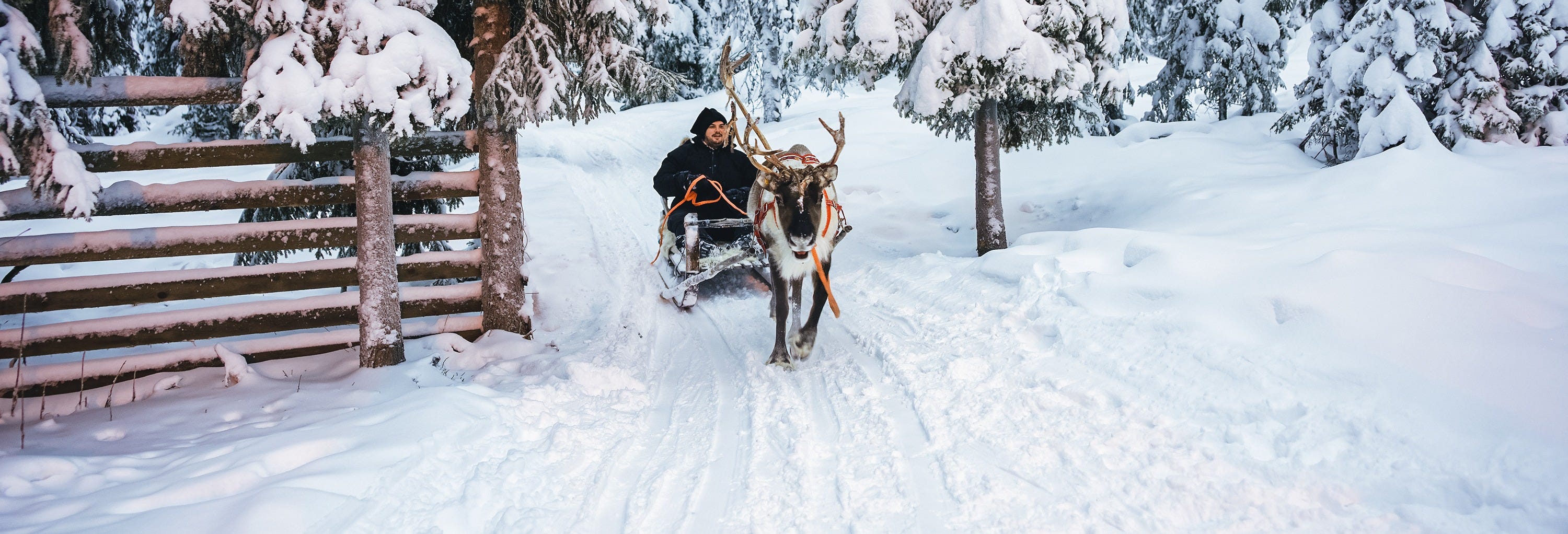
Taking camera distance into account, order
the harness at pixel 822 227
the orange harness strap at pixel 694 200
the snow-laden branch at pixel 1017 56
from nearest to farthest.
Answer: the harness at pixel 822 227
the orange harness strap at pixel 694 200
the snow-laden branch at pixel 1017 56

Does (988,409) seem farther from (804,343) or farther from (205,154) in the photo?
(205,154)

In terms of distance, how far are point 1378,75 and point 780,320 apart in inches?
363

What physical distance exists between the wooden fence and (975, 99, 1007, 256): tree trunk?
17.5 feet

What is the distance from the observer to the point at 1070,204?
458 inches

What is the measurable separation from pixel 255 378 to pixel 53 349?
138 cm

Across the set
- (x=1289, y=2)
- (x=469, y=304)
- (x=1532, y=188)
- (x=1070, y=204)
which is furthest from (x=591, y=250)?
(x=1289, y=2)

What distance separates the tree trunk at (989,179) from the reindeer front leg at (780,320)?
12.8 ft

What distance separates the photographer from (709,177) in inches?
311

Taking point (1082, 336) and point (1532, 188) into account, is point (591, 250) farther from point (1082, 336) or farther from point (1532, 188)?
point (1532, 188)

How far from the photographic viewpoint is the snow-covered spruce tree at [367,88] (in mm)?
4414

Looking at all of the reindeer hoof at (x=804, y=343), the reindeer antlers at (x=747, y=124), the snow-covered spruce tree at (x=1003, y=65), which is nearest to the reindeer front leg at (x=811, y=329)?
the reindeer hoof at (x=804, y=343)

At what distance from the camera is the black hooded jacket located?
765 cm

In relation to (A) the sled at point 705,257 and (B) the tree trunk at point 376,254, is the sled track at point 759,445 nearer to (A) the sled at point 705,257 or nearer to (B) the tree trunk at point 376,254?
(A) the sled at point 705,257

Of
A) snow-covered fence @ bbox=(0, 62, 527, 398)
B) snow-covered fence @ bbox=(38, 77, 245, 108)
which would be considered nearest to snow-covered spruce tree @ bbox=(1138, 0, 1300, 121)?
snow-covered fence @ bbox=(0, 62, 527, 398)
